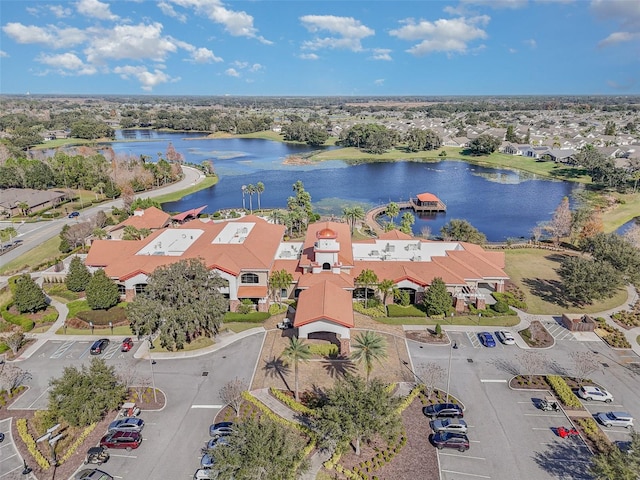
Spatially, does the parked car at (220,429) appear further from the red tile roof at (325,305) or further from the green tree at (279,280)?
the green tree at (279,280)

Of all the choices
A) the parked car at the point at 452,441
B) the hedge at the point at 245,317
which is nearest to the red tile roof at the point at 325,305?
the hedge at the point at 245,317

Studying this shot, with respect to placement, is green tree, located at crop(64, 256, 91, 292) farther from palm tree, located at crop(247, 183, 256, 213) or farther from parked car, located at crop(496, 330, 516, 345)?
parked car, located at crop(496, 330, 516, 345)

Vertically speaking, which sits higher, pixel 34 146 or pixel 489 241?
pixel 34 146

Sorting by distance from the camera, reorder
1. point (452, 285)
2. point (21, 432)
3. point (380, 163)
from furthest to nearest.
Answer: point (380, 163) → point (452, 285) → point (21, 432)

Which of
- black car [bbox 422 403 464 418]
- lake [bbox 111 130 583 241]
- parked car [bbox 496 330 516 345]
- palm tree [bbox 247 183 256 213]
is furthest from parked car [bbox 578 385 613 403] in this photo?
palm tree [bbox 247 183 256 213]

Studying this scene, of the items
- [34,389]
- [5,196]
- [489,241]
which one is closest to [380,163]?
[489,241]

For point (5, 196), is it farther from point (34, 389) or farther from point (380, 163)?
point (380, 163)
